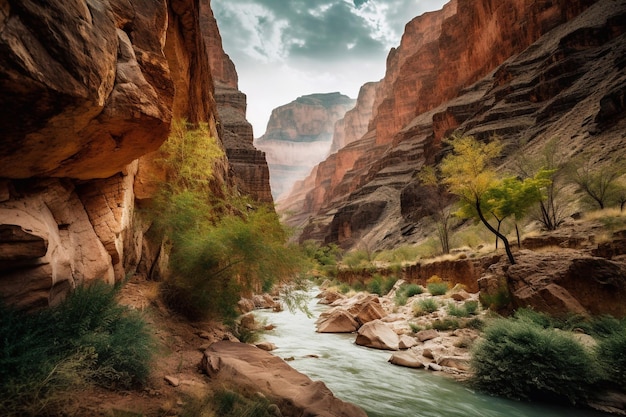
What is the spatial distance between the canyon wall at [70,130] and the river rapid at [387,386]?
508cm

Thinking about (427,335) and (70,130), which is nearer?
(70,130)

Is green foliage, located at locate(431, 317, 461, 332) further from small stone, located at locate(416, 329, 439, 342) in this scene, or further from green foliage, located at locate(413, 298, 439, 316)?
green foliage, located at locate(413, 298, 439, 316)

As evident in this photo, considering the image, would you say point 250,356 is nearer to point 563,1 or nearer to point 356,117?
point 563,1

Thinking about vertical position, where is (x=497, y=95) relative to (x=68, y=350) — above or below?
above

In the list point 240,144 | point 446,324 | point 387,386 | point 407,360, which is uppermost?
point 240,144

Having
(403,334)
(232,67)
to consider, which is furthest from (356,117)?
(403,334)

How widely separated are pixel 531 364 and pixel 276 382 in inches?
180

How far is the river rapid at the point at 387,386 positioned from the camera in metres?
5.12

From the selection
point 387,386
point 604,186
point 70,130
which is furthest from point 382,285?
point 70,130

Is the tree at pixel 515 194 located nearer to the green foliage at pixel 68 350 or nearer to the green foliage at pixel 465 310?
the green foliage at pixel 465 310

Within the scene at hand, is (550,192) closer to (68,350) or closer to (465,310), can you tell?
(465,310)

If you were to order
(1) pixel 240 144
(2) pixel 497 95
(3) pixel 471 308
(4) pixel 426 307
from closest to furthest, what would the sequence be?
(3) pixel 471 308, (4) pixel 426 307, (2) pixel 497 95, (1) pixel 240 144

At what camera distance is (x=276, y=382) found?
4.57 m

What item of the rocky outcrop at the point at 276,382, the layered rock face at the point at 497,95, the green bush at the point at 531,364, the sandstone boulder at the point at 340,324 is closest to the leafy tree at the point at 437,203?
the layered rock face at the point at 497,95
